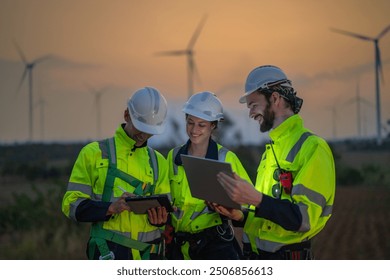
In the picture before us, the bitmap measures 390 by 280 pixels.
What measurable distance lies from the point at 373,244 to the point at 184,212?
46.5ft

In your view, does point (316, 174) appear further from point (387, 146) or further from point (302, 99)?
point (387, 146)

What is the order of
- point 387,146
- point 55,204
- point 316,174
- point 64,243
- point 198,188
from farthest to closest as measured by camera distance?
point 387,146 < point 55,204 < point 64,243 < point 198,188 < point 316,174

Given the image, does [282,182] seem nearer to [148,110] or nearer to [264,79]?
Answer: [264,79]

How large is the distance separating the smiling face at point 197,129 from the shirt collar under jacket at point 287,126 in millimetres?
892

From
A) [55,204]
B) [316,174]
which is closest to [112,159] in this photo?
[316,174]

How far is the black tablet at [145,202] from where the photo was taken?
5.07m

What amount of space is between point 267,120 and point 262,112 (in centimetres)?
7

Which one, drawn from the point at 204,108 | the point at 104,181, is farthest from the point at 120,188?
the point at 204,108

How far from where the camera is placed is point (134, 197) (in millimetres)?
5094

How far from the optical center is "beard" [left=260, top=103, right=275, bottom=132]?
A: 5.16 meters

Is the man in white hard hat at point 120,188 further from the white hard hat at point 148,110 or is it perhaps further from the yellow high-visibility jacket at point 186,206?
the yellow high-visibility jacket at point 186,206

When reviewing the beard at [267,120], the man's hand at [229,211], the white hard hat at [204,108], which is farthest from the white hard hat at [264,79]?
the man's hand at [229,211]

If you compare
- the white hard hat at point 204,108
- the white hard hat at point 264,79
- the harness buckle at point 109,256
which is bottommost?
the harness buckle at point 109,256

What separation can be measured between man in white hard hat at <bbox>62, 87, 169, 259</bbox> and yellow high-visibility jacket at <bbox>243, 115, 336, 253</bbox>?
78cm
